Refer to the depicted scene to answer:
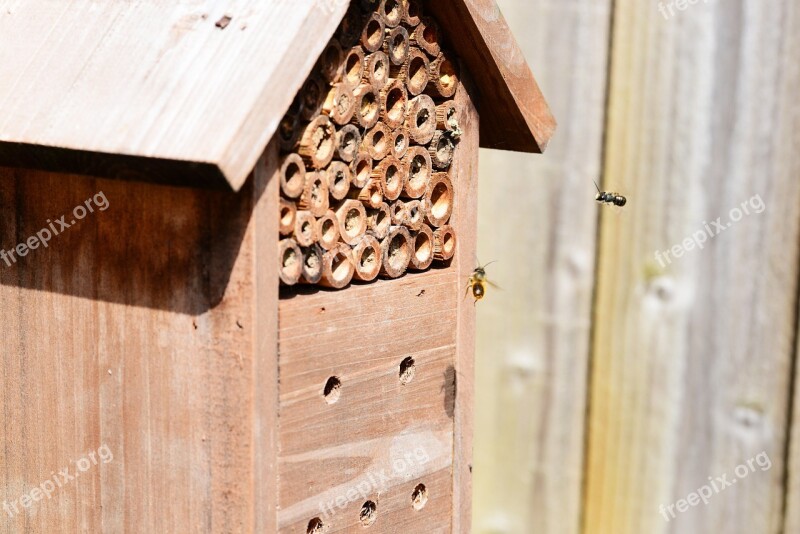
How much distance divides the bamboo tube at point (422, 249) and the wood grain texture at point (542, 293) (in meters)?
0.73

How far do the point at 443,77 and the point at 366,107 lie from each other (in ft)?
0.60

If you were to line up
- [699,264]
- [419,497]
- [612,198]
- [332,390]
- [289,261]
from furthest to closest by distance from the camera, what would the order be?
[699,264]
[612,198]
[419,497]
[332,390]
[289,261]

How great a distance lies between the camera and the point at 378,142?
1325 millimetres

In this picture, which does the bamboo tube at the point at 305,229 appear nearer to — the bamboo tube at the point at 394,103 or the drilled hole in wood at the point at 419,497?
the bamboo tube at the point at 394,103

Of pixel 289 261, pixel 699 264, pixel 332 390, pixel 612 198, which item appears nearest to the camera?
pixel 289 261

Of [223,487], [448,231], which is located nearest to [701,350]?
[448,231]

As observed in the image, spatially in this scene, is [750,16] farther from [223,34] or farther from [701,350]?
[223,34]

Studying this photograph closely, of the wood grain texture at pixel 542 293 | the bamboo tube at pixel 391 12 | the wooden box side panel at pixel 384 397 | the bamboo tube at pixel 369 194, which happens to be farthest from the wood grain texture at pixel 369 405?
the wood grain texture at pixel 542 293

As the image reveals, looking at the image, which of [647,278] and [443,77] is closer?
[443,77]

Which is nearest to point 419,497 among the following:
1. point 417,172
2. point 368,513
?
point 368,513
